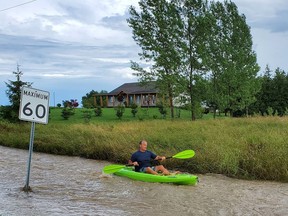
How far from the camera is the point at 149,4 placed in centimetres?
3216

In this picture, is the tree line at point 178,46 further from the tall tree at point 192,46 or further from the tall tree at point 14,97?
the tall tree at point 14,97

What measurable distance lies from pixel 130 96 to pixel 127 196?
58.7 metres

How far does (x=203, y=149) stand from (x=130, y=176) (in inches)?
139

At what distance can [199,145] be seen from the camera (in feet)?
48.3

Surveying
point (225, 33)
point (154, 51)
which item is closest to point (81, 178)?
point (154, 51)

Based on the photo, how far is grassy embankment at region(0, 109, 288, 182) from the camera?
12414mm

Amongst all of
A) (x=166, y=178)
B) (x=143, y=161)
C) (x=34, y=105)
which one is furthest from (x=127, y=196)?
(x=34, y=105)

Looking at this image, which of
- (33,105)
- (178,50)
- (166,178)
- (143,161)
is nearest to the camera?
(33,105)

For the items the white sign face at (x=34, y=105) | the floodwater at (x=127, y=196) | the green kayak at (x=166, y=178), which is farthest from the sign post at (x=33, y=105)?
the green kayak at (x=166, y=178)

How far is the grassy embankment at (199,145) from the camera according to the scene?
12414 millimetres

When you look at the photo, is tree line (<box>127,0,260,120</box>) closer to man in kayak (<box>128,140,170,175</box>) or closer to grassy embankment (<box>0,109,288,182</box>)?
grassy embankment (<box>0,109,288,182</box>)

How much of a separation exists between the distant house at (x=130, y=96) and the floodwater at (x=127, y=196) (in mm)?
48376

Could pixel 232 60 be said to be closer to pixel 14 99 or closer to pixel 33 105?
pixel 14 99

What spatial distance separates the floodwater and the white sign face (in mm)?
1774
